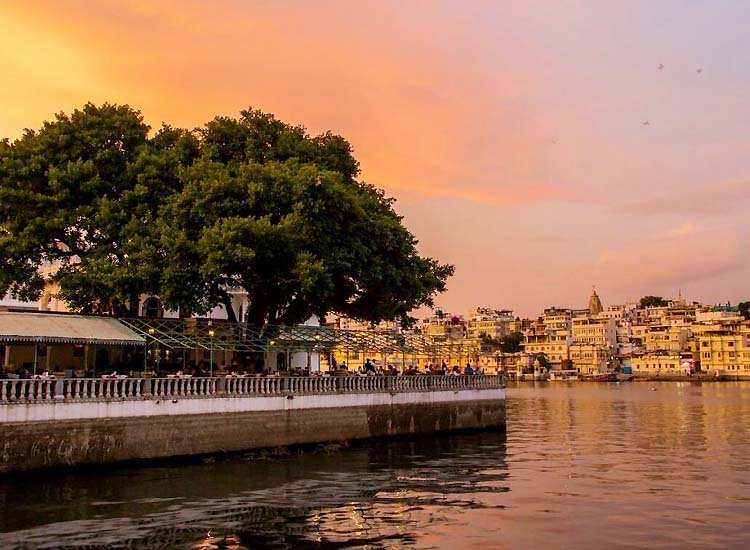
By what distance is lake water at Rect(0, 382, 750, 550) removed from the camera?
53.3ft

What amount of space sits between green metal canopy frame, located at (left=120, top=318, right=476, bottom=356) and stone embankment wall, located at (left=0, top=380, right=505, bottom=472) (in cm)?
250

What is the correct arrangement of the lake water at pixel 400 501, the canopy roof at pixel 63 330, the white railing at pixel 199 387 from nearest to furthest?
1. the lake water at pixel 400 501
2. the white railing at pixel 199 387
3. the canopy roof at pixel 63 330

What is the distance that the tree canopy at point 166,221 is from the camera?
30250mm

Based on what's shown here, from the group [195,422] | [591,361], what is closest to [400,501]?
[195,422]

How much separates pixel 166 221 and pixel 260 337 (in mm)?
6304

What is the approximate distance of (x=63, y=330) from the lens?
27.2 metres

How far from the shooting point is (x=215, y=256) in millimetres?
28828

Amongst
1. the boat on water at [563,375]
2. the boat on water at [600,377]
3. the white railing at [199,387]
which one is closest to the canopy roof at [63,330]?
the white railing at [199,387]

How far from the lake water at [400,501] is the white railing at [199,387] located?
2480mm

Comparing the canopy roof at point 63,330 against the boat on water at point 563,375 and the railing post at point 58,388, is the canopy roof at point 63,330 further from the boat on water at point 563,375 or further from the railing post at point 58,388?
the boat on water at point 563,375

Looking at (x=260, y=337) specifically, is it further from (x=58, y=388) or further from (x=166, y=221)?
(x=58, y=388)

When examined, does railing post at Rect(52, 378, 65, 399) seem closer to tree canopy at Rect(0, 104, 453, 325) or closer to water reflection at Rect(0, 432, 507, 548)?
water reflection at Rect(0, 432, 507, 548)

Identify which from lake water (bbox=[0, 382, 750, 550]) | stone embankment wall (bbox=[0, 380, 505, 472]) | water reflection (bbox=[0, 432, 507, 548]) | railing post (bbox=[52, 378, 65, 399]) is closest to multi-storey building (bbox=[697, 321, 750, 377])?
lake water (bbox=[0, 382, 750, 550])

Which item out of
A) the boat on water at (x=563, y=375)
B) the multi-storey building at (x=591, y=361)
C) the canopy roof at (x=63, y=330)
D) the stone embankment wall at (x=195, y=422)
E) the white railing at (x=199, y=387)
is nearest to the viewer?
the stone embankment wall at (x=195, y=422)
